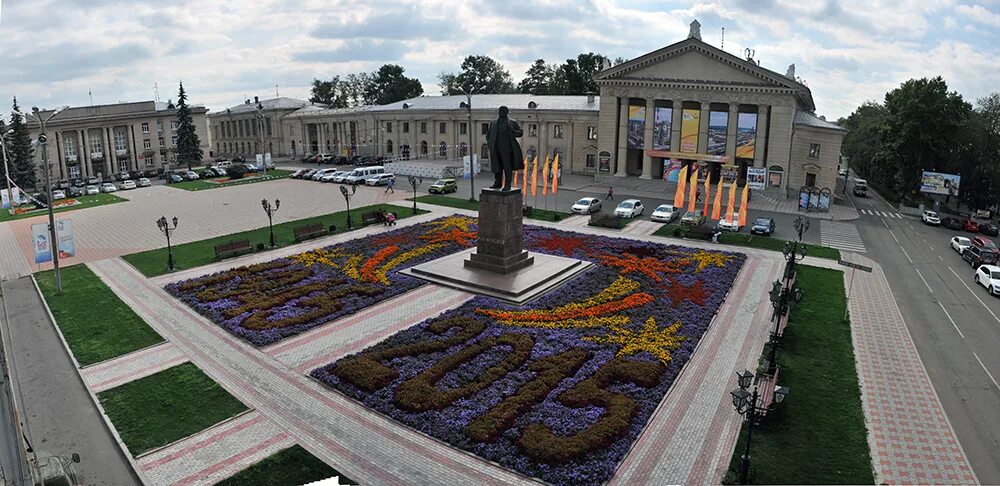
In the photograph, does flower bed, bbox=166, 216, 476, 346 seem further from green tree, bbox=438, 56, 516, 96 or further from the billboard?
green tree, bbox=438, 56, 516, 96

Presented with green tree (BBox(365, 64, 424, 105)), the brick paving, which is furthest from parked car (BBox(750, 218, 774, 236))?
green tree (BBox(365, 64, 424, 105))

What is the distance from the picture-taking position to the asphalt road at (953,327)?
17538mm

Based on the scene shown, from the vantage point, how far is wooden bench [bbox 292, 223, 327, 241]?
38094mm

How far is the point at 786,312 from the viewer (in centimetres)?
2534

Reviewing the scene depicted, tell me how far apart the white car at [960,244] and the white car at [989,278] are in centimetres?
646

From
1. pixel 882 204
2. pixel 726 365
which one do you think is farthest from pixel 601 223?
pixel 882 204

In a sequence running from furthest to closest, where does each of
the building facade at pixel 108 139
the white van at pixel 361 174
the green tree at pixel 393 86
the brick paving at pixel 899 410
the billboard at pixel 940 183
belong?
the green tree at pixel 393 86 → the building facade at pixel 108 139 → the white van at pixel 361 174 → the billboard at pixel 940 183 → the brick paving at pixel 899 410

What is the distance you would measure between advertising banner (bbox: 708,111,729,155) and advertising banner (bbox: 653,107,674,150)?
363 cm

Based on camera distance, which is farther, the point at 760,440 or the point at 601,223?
the point at 601,223

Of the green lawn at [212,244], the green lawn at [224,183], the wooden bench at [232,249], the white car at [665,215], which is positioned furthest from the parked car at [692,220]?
the green lawn at [224,183]

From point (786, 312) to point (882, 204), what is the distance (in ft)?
155

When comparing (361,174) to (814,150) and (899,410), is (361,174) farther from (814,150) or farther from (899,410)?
(899,410)

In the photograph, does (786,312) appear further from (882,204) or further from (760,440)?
(882,204)

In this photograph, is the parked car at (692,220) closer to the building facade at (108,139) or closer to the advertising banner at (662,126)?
the advertising banner at (662,126)
